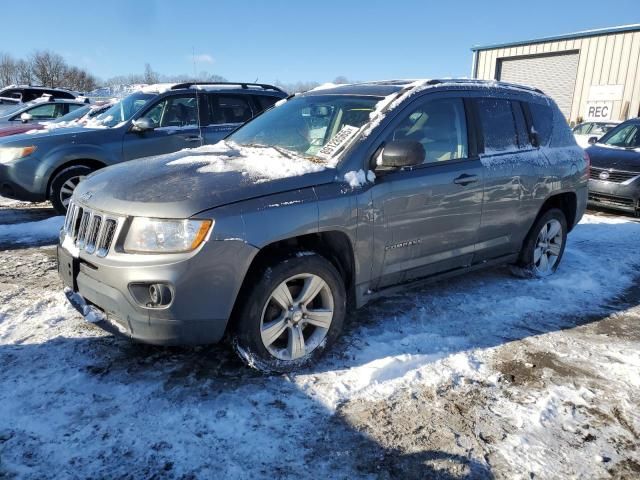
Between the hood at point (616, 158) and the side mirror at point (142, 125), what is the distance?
7.52m

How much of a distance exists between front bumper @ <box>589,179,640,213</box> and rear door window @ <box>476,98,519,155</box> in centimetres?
515

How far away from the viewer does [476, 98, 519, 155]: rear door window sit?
427 centimetres

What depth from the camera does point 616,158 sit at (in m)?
9.03

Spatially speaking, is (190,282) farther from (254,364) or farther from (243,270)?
(254,364)

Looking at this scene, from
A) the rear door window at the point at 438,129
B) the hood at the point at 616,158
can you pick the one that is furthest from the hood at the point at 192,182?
the hood at the point at 616,158

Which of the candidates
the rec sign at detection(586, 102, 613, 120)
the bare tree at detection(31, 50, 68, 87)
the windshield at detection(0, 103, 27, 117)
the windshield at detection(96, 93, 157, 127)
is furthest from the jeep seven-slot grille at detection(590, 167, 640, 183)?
the bare tree at detection(31, 50, 68, 87)

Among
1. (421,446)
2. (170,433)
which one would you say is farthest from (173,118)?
(421,446)

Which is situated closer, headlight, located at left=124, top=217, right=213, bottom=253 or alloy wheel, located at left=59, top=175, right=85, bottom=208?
headlight, located at left=124, top=217, right=213, bottom=253

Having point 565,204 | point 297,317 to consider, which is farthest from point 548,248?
point 297,317

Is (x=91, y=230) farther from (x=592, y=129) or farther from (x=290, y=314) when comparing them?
(x=592, y=129)

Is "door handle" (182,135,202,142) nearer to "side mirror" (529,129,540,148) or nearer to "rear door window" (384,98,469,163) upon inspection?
"rear door window" (384,98,469,163)

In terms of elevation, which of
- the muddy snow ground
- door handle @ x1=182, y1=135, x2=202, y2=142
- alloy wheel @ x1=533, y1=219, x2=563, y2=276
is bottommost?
the muddy snow ground

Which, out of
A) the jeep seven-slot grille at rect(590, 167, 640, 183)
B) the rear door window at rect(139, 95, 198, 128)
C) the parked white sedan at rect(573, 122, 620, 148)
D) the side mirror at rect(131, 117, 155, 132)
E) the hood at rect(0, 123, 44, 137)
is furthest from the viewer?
the parked white sedan at rect(573, 122, 620, 148)

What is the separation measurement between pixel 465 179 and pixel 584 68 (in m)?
20.5
